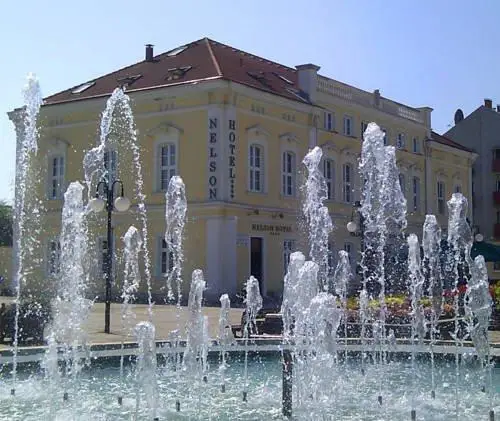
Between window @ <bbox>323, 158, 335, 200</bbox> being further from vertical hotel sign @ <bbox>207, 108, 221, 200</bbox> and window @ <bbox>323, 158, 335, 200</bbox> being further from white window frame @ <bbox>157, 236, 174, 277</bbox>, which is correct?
white window frame @ <bbox>157, 236, 174, 277</bbox>

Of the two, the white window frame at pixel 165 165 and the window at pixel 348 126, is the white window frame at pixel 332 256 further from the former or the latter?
the white window frame at pixel 165 165

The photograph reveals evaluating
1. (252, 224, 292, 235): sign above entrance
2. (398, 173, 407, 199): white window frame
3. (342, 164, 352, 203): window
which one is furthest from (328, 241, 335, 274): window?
(398, 173, 407, 199): white window frame

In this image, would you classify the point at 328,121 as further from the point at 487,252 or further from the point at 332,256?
the point at 487,252

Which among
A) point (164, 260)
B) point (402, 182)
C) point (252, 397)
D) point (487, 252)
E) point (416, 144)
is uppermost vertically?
point (416, 144)

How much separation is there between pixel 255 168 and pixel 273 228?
236 centimetres

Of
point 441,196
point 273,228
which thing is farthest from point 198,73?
point 441,196

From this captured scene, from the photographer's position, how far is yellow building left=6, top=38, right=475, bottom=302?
29.6 meters

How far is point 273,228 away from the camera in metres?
31.9

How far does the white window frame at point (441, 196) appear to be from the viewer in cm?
4409

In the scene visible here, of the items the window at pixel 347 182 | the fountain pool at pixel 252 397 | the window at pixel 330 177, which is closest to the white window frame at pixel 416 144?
the window at pixel 347 182

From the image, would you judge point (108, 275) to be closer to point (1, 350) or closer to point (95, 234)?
point (1, 350)

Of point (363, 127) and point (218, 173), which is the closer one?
point (218, 173)

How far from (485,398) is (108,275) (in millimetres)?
8714

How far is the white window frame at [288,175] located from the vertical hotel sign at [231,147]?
132 inches
